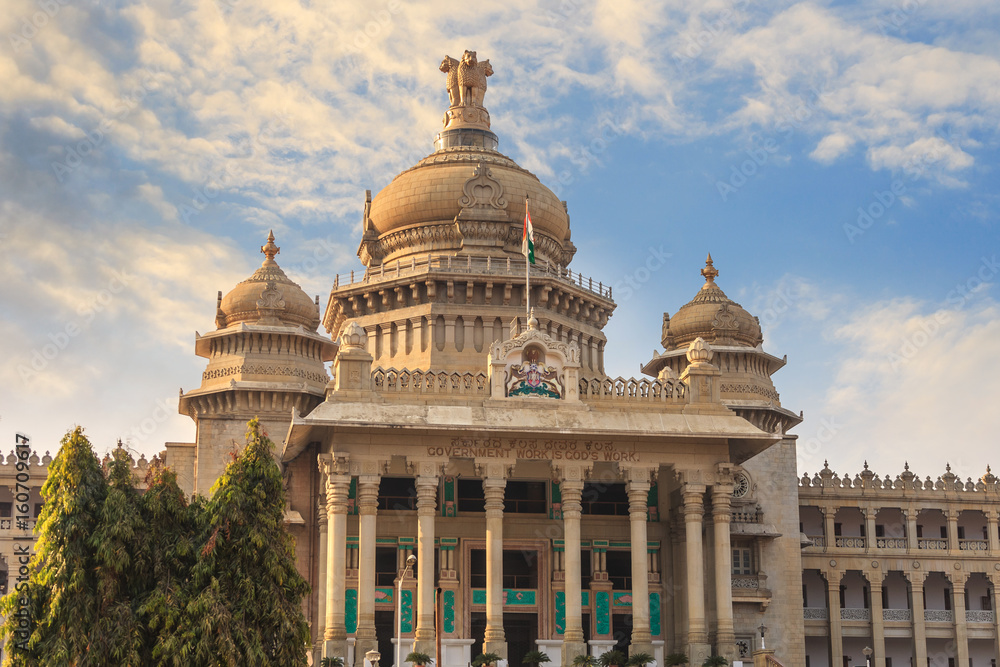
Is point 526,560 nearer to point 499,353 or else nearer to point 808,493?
point 499,353

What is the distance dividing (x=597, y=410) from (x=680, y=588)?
8.01 meters

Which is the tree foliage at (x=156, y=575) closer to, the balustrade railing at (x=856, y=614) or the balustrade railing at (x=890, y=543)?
the balustrade railing at (x=856, y=614)

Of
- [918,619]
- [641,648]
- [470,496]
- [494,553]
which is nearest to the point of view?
[641,648]

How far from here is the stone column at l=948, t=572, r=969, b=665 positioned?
68.1 metres

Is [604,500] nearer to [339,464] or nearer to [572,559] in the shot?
[572,559]

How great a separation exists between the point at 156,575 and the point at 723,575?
21393 mm

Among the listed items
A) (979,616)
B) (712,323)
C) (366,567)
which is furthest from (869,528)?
(366,567)

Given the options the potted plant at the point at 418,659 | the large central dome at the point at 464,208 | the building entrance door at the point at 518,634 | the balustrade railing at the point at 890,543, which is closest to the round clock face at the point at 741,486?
the large central dome at the point at 464,208

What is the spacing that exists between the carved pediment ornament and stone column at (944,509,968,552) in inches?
1201

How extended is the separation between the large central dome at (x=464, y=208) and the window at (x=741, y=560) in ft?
50.0

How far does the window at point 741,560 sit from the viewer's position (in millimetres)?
57656

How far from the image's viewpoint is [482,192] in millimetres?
57875

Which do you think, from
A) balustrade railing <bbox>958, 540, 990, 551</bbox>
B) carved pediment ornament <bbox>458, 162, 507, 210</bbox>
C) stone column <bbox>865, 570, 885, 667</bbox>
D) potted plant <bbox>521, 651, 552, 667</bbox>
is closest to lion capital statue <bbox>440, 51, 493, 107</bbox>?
→ carved pediment ornament <bbox>458, 162, 507, 210</bbox>

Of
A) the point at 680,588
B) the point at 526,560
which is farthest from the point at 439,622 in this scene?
the point at 680,588
